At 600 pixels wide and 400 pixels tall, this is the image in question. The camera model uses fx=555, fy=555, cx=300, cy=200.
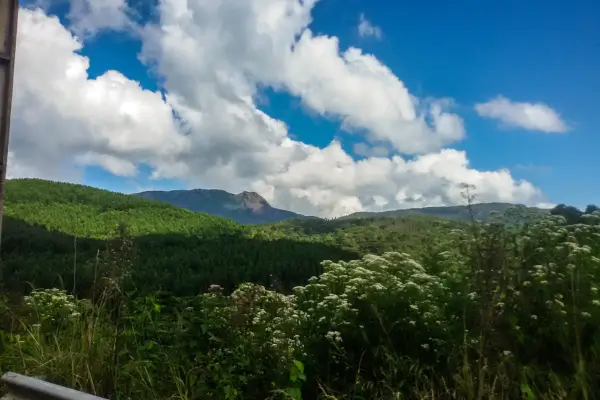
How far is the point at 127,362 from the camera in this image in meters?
3.93

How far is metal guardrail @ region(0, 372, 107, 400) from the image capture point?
287 cm

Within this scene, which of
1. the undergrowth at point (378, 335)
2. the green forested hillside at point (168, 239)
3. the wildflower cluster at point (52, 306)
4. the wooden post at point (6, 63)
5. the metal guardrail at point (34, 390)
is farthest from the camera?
the green forested hillside at point (168, 239)

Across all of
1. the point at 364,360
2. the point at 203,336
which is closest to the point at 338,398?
the point at 364,360

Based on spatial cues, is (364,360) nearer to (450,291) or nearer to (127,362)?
(450,291)

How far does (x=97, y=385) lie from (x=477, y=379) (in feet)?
8.23

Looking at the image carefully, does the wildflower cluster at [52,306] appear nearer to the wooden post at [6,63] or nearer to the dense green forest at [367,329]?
the dense green forest at [367,329]

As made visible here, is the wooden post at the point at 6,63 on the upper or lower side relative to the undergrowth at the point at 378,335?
upper

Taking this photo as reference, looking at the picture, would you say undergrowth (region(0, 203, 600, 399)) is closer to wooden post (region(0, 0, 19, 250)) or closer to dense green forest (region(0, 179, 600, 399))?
dense green forest (region(0, 179, 600, 399))

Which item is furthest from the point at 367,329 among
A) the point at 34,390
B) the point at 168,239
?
the point at 168,239

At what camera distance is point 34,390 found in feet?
10.2

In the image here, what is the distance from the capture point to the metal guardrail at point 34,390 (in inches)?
113

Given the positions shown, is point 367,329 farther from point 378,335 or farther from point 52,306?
point 52,306

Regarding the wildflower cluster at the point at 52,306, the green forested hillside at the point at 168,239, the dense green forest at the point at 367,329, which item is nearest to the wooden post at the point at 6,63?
the wildflower cluster at the point at 52,306

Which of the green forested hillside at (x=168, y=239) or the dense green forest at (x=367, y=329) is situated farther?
the green forested hillside at (x=168, y=239)
